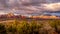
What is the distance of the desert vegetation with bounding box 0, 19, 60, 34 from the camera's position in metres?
5.35

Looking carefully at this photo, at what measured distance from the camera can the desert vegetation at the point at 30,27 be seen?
17.6 ft

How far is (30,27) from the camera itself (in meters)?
5.41

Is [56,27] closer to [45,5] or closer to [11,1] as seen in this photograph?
[45,5]

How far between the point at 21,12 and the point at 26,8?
117 mm

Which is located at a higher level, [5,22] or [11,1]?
[11,1]

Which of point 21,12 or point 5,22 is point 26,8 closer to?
point 21,12

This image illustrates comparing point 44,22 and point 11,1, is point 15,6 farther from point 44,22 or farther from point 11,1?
point 44,22

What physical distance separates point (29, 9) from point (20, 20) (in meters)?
0.26

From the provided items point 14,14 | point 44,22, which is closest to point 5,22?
point 14,14

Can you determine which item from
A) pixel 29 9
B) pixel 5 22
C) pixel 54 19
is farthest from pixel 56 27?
pixel 5 22

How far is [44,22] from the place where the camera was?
536 centimetres

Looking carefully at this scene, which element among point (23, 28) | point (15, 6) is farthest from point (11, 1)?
point (23, 28)

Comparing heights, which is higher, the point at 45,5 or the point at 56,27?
the point at 45,5

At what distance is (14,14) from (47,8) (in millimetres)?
600
